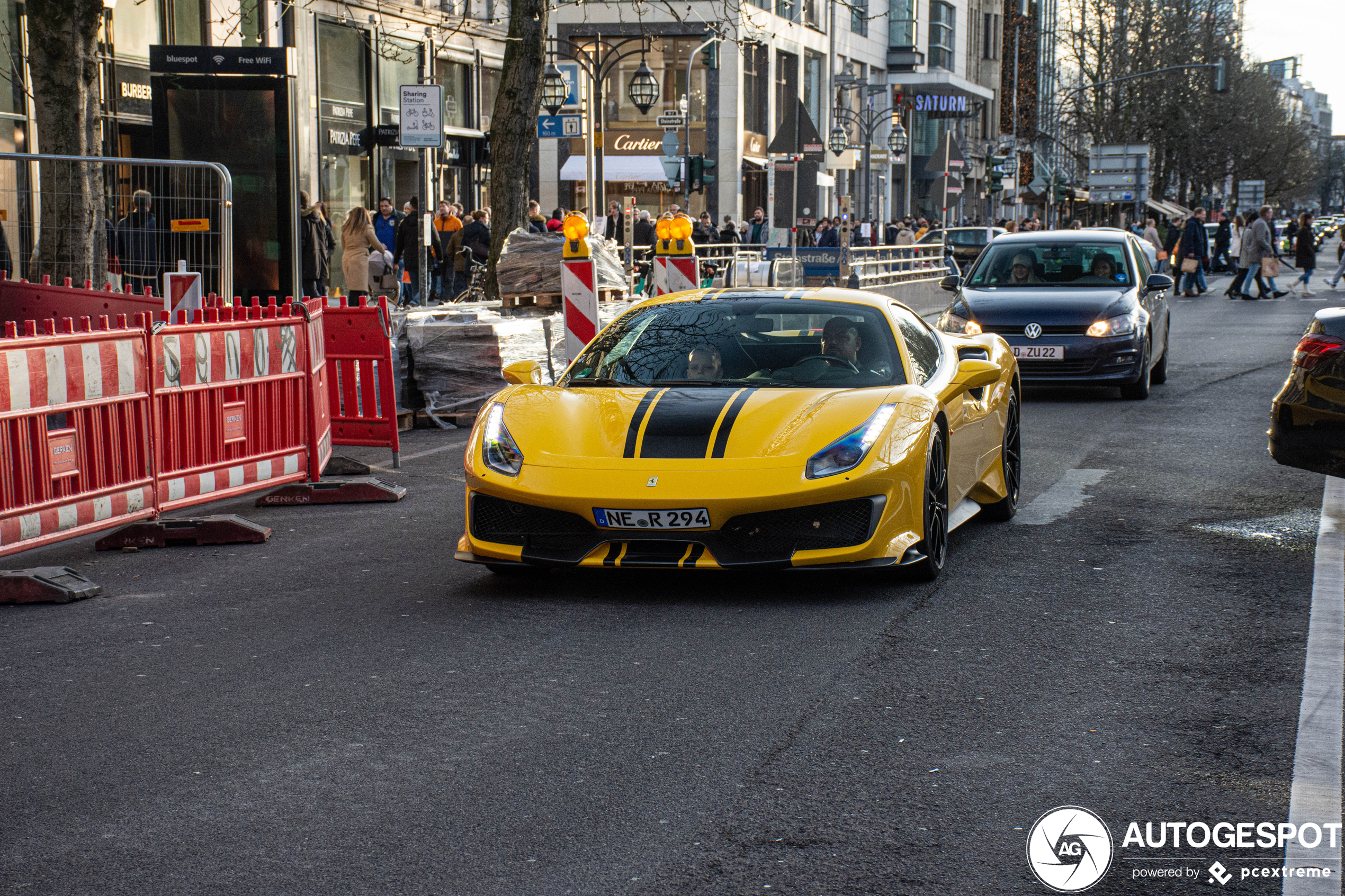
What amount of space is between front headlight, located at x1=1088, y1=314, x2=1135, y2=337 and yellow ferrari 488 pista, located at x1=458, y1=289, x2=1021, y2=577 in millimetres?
7355

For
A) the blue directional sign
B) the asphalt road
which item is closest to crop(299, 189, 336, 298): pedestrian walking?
the blue directional sign

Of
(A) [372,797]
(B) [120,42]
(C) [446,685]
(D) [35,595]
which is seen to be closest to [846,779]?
(A) [372,797]

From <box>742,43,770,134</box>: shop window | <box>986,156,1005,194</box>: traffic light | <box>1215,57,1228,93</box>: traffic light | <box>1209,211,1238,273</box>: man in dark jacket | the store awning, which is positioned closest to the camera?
<box>1215,57,1228,93</box>: traffic light

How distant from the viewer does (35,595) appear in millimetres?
7043

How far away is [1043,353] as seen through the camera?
15.0 metres

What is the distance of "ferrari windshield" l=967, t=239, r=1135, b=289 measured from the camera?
16125mm

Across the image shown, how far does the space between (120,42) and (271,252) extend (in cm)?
904

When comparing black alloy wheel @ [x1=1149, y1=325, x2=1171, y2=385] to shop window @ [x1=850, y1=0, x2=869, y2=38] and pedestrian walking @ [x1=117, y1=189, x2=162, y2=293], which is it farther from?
shop window @ [x1=850, y1=0, x2=869, y2=38]

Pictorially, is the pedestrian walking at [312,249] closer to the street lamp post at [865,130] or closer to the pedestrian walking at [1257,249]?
the pedestrian walking at [1257,249]

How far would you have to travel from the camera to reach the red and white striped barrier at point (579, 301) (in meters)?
14.3

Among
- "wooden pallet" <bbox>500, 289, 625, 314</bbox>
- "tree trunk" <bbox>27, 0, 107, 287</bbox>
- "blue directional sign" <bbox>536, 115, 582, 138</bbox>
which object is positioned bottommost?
"wooden pallet" <bbox>500, 289, 625, 314</bbox>

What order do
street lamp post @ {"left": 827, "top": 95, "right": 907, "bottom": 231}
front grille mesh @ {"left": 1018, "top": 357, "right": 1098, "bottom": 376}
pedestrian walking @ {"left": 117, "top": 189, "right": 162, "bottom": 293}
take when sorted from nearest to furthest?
pedestrian walking @ {"left": 117, "top": 189, "right": 162, "bottom": 293} < front grille mesh @ {"left": 1018, "top": 357, "right": 1098, "bottom": 376} < street lamp post @ {"left": 827, "top": 95, "right": 907, "bottom": 231}

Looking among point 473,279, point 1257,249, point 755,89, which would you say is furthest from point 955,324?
point 755,89

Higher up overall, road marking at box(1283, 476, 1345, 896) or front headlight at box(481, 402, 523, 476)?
front headlight at box(481, 402, 523, 476)
